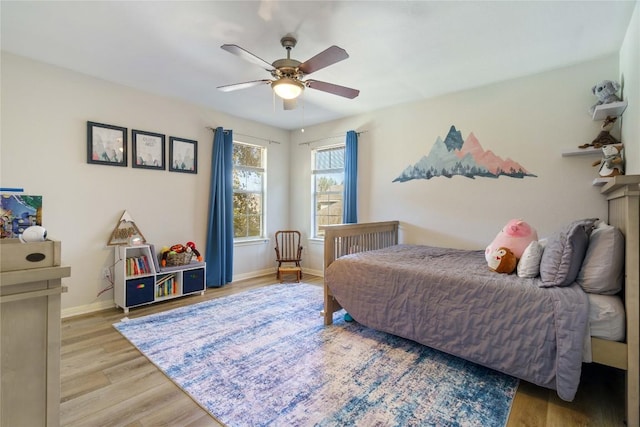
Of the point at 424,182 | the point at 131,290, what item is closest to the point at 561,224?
the point at 424,182

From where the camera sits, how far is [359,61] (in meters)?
2.77

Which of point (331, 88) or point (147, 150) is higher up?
point (331, 88)

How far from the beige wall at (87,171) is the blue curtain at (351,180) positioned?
1963 mm

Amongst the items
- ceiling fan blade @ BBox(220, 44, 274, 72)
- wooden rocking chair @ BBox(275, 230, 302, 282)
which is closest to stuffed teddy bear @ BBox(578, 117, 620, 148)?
ceiling fan blade @ BBox(220, 44, 274, 72)

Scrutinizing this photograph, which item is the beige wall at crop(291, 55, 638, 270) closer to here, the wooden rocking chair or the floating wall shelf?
the floating wall shelf

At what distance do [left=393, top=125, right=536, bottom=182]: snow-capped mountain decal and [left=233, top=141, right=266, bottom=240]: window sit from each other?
94.0 inches

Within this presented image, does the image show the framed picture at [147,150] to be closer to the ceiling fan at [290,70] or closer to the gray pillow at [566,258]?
the ceiling fan at [290,70]

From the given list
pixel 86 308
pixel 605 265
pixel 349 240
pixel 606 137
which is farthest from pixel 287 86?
pixel 86 308

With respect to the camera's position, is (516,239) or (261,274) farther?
(261,274)

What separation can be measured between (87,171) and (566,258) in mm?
4212

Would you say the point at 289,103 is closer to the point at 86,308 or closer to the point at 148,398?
the point at 148,398

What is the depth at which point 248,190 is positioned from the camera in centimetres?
476

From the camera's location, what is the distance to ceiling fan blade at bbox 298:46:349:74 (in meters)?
1.93

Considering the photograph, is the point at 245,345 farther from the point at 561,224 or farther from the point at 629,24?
the point at 629,24
